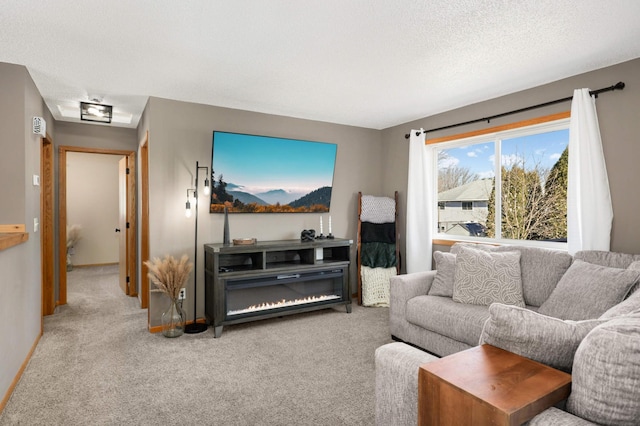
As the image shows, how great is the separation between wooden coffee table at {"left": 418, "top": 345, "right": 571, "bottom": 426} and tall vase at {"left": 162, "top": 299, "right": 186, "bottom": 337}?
3.03m

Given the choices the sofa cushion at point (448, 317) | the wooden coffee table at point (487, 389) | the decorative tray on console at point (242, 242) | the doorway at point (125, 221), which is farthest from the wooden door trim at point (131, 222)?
the wooden coffee table at point (487, 389)

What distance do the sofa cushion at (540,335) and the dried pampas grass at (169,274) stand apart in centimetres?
311

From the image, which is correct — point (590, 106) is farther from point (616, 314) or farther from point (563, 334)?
point (563, 334)

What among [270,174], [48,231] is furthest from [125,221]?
[270,174]


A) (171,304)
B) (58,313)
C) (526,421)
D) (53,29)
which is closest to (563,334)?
(526,421)

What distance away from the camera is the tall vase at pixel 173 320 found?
11.9 ft

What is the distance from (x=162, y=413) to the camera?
228 cm

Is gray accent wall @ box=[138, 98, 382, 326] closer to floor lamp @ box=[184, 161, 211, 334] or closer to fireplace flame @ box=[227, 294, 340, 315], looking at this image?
floor lamp @ box=[184, 161, 211, 334]

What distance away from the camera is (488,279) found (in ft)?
9.99

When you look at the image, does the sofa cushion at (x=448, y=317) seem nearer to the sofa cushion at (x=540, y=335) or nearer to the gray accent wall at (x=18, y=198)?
the sofa cushion at (x=540, y=335)

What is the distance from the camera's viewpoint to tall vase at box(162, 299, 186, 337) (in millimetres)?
3623

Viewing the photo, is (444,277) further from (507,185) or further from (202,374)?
(202,374)

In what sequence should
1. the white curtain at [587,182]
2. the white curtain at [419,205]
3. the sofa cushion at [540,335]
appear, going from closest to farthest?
1. the sofa cushion at [540,335]
2. the white curtain at [587,182]
3. the white curtain at [419,205]

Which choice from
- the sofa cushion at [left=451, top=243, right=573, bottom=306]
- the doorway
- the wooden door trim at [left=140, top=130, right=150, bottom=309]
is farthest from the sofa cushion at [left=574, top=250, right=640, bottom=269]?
the doorway
